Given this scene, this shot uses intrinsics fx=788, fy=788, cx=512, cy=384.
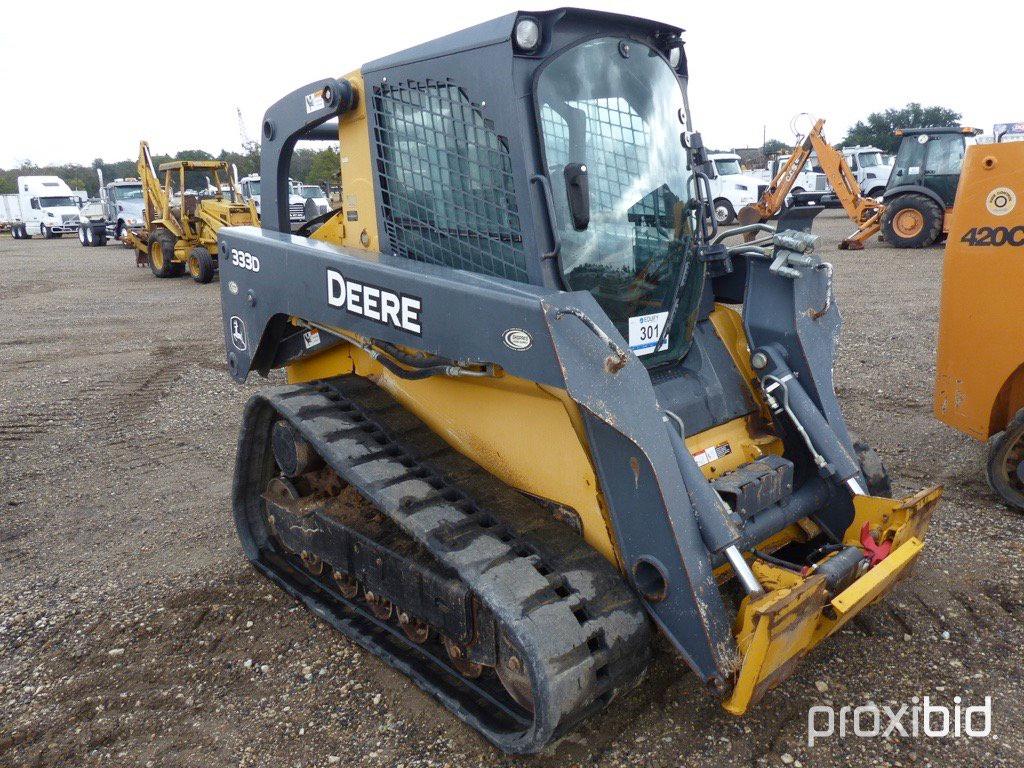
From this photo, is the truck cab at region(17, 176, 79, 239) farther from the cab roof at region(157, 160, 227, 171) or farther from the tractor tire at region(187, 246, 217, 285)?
the tractor tire at region(187, 246, 217, 285)

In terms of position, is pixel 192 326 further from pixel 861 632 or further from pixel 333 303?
pixel 861 632

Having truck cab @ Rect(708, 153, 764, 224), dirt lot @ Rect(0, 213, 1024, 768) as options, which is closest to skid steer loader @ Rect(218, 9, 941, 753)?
dirt lot @ Rect(0, 213, 1024, 768)

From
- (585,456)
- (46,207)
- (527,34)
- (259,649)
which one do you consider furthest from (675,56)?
(46,207)

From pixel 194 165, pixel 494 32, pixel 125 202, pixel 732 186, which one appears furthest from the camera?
pixel 125 202

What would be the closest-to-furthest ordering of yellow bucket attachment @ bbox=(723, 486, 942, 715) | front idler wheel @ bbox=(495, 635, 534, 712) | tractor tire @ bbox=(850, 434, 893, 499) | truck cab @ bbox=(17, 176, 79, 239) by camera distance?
1. yellow bucket attachment @ bbox=(723, 486, 942, 715)
2. front idler wheel @ bbox=(495, 635, 534, 712)
3. tractor tire @ bbox=(850, 434, 893, 499)
4. truck cab @ bbox=(17, 176, 79, 239)

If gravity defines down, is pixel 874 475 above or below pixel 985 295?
below

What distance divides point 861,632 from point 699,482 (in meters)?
1.19

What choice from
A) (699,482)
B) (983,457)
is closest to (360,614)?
(699,482)

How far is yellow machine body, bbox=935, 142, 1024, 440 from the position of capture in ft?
13.3

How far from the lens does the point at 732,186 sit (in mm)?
21328

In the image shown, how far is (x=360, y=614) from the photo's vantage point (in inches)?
129

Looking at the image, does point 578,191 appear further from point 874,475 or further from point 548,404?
point 874,475

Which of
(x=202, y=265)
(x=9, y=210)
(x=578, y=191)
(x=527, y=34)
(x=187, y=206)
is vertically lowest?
(x=202, y=265)

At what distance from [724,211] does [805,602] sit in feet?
60.1
